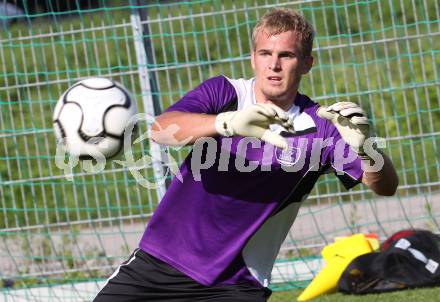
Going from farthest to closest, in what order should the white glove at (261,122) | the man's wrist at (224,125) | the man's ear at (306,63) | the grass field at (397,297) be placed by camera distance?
the grass field at (397,297)
the man's ear at (306,63)
the man's wrist at (224,125)
the white glove at (261,122)

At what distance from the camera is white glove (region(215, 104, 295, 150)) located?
310cm

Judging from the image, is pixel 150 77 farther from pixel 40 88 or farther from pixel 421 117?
pixel 421 117

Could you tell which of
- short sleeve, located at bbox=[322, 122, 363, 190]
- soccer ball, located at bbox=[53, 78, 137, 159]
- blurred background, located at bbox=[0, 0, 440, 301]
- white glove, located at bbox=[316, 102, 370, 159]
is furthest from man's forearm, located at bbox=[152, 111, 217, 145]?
blurred background, located at bbox=[0, 0, 440, 301]

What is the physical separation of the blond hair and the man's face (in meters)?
0.02

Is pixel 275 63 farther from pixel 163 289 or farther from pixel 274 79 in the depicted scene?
pixel 163 289

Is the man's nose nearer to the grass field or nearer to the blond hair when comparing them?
the blond hair

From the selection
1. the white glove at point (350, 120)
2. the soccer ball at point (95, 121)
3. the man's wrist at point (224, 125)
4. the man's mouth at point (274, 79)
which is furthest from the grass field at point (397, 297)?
the man's wrist at point (224, 125)

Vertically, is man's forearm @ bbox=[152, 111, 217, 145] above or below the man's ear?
below

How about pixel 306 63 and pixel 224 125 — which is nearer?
pixel 224 125

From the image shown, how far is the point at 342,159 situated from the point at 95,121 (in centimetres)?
139

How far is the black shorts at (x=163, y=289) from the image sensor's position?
3.81 m

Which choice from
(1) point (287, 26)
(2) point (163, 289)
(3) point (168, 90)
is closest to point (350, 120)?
(1) point (287, 26)

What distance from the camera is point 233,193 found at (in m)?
3.83

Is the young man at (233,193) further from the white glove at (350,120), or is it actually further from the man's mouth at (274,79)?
the white glove at (350,120)
